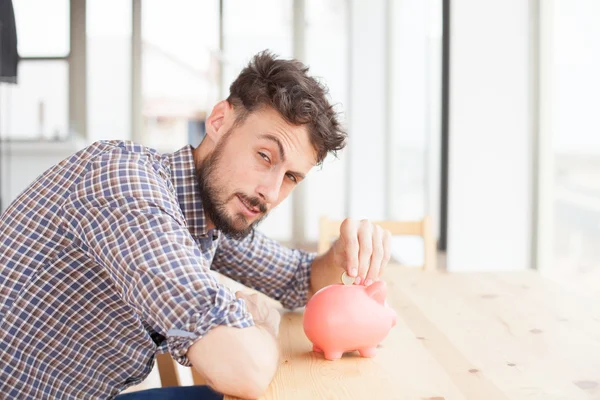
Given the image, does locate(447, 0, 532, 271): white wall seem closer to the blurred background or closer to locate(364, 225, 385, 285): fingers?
the blurred background

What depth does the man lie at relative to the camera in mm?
917

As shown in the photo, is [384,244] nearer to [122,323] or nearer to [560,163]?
[122,323]

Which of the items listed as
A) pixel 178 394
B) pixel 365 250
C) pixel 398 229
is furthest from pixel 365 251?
pixel 398 229

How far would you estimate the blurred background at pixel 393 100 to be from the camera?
2.71 m

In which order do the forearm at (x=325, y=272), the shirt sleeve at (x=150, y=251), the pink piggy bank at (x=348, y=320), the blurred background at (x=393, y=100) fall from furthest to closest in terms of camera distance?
Result: the blurred background at (x=393, y=100) < the forearm at (x=325, y=272) < the pink piggy bank at (x=348, y=320) < the shirt sleeve at (x=150, y=251)

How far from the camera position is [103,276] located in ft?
3.70

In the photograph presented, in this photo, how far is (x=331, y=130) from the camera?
1293mm

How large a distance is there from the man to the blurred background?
4.93 ft

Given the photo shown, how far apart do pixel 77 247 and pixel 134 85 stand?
5152mm

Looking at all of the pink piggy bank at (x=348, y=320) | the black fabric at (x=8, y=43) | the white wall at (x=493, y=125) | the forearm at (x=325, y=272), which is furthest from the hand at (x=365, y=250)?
the black fabric at (x=8, y=43)

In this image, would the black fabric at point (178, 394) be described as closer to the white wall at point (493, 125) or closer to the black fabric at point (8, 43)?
the white wall at point (493, 125)

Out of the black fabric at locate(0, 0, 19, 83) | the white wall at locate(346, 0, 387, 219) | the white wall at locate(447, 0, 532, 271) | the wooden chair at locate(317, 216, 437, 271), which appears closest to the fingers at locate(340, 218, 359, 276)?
the wooden chair at locate(317, 216, 437, 271)

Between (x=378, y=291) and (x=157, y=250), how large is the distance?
390mm

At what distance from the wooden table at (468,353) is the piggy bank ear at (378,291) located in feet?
0.30
